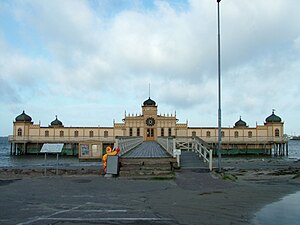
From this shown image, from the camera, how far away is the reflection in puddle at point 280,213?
707cm

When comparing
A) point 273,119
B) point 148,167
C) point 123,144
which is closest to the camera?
point 148,167

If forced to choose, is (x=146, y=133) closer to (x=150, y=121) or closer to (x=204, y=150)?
(x=150, y=121)

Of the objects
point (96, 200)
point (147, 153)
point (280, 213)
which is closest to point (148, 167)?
point (96, 200)

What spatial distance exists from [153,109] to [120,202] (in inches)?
2394

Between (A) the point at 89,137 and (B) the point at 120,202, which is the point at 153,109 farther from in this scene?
(B) the point at 120,202

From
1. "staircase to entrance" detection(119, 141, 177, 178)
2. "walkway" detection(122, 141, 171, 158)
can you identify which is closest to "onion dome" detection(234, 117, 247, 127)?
"walkway" detection(122, 141, 171, 158)

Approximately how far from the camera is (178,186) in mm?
11844

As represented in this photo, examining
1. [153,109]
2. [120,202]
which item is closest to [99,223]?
[120,202]

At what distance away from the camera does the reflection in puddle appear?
707 centimetres

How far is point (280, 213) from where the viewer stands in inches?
310

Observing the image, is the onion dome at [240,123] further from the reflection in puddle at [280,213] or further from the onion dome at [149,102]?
the reflection in puddle at [280,213]

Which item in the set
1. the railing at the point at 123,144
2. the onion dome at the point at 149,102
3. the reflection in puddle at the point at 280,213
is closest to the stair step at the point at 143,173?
the railing at the point at 123,144

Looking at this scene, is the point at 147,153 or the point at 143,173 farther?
the point at 147,153

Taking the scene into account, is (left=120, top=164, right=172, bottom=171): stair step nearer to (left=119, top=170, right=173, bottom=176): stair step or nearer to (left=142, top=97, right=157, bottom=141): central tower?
(left=119, top=170, right=173, bottom=176): stair step
